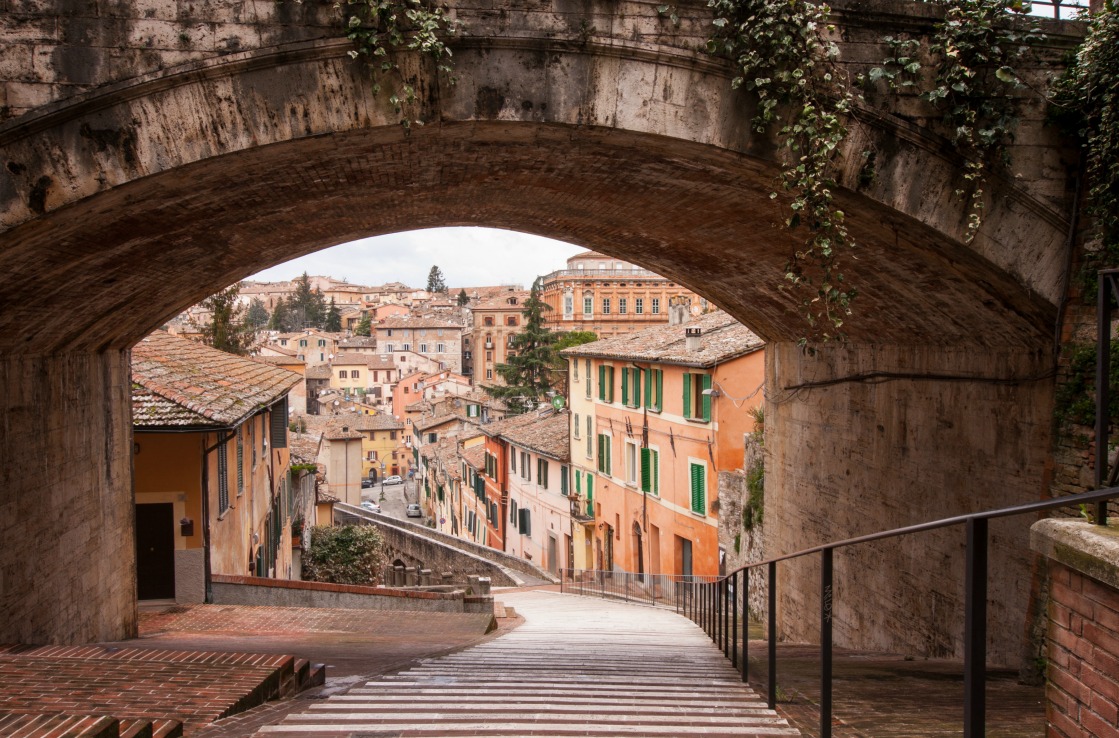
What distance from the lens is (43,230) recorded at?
17.1 ft

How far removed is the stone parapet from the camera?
2650 mm

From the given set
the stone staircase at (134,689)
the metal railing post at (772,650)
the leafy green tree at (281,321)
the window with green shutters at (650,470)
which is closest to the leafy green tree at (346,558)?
the window with green shutters at (650,470)

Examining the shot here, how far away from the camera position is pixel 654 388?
2417 centimetres

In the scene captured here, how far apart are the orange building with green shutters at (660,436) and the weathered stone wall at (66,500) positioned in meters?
13.4

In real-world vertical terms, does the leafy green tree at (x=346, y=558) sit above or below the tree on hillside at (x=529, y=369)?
below

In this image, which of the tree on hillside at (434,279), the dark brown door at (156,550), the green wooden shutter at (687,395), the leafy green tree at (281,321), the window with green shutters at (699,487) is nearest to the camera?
the dark brown door at (156,550)

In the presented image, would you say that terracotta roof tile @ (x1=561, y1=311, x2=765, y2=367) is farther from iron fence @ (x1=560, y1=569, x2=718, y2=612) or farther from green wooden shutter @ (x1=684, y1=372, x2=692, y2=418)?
iron fence @ (x1=560, y1=569, x2=718, y2=612)

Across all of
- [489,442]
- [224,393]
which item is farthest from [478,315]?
[224,393]

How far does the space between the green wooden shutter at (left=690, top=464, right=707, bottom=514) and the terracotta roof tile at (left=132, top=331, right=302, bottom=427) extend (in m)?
9.96

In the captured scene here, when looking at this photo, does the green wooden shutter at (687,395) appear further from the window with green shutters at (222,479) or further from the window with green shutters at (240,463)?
the window with green shutters at (222,479)

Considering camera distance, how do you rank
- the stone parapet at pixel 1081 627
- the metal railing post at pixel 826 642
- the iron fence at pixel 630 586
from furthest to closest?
the iron fence at pixel 630 586 → the metal railing post at pixel 826 642 → the stone parapet at pixel 1081 627

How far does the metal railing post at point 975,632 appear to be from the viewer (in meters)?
2.43

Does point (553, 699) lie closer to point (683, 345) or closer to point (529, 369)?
point (683, 345)

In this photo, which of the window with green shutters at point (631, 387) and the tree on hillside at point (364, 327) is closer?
the window with green shutters at point (631, 387)
